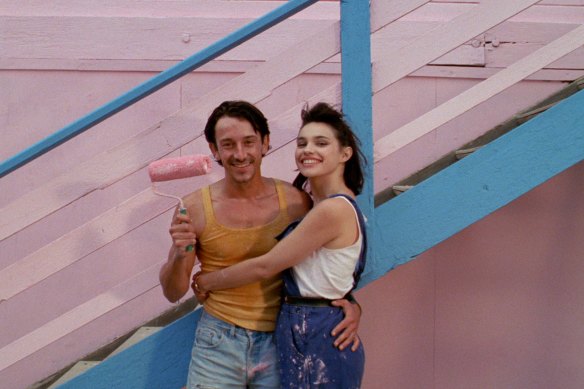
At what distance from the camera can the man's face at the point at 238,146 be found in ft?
6.70

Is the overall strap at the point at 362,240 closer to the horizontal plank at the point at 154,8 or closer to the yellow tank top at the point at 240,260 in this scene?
the yellow tank top at the point at 240,260

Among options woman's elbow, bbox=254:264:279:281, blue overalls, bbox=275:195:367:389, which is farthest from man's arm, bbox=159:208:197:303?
blue overalls, bbox=275:195:367:389

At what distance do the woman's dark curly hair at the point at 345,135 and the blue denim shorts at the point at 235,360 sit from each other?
1.95ft

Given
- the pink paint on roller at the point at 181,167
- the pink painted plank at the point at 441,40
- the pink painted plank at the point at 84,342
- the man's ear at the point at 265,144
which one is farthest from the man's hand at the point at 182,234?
the pink painted plank at the point at 84,342

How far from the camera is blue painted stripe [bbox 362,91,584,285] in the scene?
2240mm

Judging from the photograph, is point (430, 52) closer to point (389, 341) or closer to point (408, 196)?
point (408, 196)

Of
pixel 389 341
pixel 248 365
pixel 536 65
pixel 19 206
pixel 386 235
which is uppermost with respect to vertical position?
pixel 536 65

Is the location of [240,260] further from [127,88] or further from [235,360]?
[127,88]

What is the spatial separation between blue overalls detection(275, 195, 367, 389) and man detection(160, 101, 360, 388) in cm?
4

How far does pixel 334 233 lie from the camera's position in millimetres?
1941

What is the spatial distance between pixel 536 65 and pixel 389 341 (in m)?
1.73

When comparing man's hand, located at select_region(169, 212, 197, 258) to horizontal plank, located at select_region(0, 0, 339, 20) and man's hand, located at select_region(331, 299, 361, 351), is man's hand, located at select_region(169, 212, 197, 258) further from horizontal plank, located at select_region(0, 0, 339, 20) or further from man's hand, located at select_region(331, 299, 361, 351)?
horizontal plank, located at select_region(0, 0, 339, 20)

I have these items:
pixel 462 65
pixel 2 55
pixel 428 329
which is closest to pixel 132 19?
pixel 2 55

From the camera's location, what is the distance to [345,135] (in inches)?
83.0
